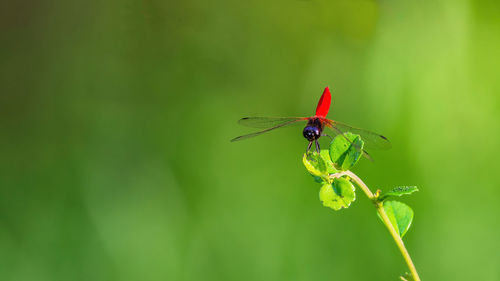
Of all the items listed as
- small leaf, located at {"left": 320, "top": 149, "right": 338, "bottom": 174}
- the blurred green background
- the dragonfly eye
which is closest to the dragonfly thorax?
the dragonfly eye

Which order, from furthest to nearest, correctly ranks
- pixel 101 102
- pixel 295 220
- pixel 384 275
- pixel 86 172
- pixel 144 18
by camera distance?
pixel 144 18 → pixel 101 102 → pixel 86 172 → pixel 295 220 → pixel 384 275

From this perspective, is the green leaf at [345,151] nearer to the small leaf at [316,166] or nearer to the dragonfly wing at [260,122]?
the small leaf at [316,166]

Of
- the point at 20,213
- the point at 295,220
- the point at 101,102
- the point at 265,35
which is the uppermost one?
the point at 265,35

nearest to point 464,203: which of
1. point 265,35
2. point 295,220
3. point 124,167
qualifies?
point 295,220

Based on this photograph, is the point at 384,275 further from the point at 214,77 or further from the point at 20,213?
the point at 20,213

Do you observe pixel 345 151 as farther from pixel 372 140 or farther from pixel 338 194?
pixel 372 140

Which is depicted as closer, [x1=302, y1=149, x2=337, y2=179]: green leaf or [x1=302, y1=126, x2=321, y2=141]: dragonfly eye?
[x1=302, y1=149, x2=337, y2=179]: green leaf

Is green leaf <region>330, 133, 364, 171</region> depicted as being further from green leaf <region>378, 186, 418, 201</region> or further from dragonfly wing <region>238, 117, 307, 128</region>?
dragonfly wing <region>238, 117, 307, 128</region>
